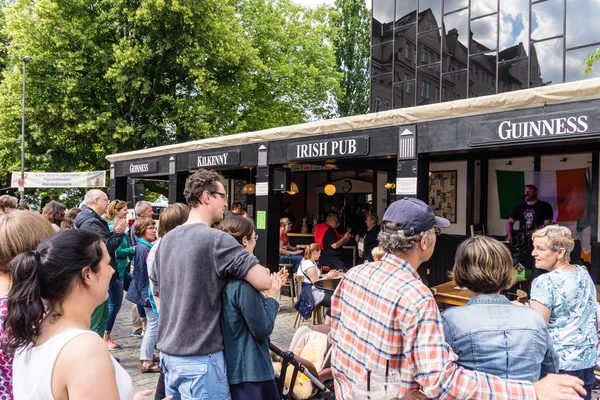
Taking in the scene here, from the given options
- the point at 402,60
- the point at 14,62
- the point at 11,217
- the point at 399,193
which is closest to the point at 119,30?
the point at 14,62

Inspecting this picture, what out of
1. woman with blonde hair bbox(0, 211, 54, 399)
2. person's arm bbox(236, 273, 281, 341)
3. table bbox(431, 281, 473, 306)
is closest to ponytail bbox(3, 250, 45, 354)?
woman with blonde hair bbox(0, 211, 54, 399)

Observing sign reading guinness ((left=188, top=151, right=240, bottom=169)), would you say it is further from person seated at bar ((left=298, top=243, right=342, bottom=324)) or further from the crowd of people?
the crowd of people

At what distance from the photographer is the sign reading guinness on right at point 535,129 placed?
4.95m

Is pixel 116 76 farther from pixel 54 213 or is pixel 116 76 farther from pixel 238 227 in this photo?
pixel 238 227

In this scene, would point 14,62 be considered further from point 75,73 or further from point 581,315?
point 581,315

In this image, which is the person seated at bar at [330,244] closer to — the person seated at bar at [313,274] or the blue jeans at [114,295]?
the person seated at bar at [313,274]

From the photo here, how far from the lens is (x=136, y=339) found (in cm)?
656

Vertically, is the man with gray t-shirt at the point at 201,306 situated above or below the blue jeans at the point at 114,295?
above

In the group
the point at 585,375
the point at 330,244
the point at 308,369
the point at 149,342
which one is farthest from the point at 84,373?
the point at 330,244

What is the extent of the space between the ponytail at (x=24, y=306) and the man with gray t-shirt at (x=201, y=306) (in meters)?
0.95

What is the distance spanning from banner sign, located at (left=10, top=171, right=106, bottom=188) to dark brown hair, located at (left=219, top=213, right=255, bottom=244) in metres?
13.1

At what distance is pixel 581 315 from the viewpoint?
9.91ft

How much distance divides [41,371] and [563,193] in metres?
10.3

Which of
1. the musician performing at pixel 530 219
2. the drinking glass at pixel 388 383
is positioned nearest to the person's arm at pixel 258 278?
the drinking glass at pixel 388 383
